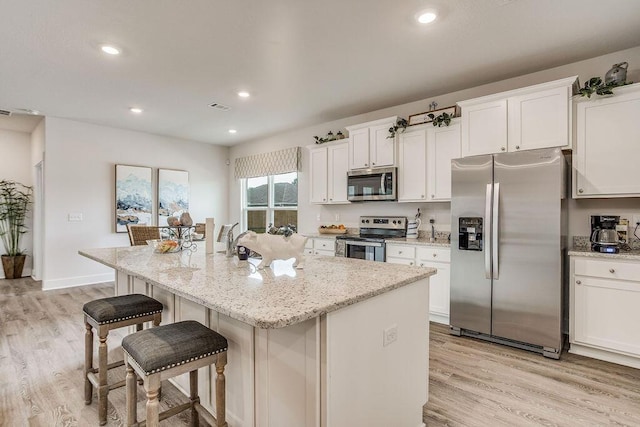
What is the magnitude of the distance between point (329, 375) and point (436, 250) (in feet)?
8.35

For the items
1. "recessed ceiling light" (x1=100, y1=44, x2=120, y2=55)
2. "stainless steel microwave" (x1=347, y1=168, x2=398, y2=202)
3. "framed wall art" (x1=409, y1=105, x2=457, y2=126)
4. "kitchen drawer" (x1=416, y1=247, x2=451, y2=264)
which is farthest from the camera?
"stainless steel microwave" (x1=347, y1=168, x2=398, y2=202)

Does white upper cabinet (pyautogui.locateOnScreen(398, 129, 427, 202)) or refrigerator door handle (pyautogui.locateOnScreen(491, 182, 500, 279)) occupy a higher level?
white upper cabinet (pyautogui.locateOnScreen(398, 129, 427, 202))

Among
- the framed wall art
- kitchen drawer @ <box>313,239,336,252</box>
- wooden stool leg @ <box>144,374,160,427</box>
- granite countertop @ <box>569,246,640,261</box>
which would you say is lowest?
wooden stool leg @ <box>144,374,160,427</box>

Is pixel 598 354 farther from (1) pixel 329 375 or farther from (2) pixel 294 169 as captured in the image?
(2) pixel 294 169

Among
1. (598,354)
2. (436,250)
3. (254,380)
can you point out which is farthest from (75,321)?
(598,354)

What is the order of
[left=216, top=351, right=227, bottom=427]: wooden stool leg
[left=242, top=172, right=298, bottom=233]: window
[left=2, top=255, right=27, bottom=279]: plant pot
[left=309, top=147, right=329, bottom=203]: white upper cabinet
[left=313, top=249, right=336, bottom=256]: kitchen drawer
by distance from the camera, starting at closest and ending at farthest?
1. [left=216, top=351, right=227, bottom=427]: wooden stool leg
2. [left=313, top=249, right=336, bottom=256]: kitchen drawer
3. [left=309, top=147, right=329, bottom=203]: white upper cabinet
4. [left=2, top=255, right=27, bottom=279]: plant pot
5. [left=242, top=172, right=298, bottom=233]: window

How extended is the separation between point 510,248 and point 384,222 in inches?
69.1

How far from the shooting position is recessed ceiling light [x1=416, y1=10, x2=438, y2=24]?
2316mm

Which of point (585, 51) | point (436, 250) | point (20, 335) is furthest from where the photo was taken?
point (436, 250)

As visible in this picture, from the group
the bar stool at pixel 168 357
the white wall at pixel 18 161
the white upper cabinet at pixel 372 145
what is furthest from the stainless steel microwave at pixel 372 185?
the white wall at pixel 18 161

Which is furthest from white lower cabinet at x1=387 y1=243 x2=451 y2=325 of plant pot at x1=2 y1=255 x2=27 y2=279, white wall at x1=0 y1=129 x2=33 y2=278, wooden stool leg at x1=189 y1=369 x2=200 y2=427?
white wall at x1=0 y1=129 x2=33 y2=278

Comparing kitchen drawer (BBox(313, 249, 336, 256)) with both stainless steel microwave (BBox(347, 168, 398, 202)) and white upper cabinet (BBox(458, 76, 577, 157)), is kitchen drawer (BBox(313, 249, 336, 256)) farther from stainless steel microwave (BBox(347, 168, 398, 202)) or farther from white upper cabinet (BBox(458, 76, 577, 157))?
white upper cabinet (BBox(458, 76, 577, 157))

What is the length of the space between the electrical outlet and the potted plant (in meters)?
7.09

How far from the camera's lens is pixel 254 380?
59.3 inches
